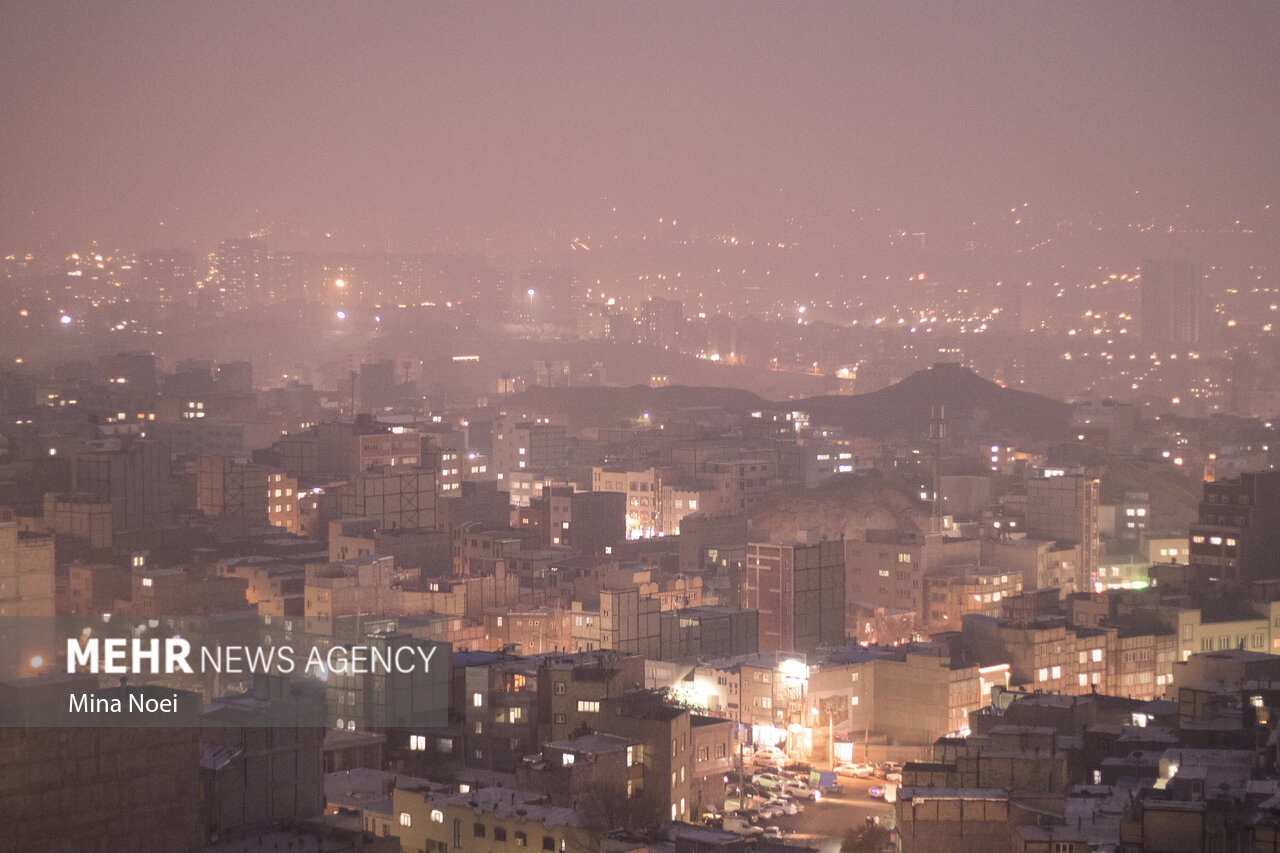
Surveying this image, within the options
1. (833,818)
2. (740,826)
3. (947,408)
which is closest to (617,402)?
(947,408)

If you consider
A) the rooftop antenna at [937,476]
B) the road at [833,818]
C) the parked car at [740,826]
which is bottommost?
the road at [833,818]

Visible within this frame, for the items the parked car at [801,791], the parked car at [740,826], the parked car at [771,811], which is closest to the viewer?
the parked car at [740,826]

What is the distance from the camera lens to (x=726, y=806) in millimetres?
13508

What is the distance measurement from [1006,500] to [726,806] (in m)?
16.4

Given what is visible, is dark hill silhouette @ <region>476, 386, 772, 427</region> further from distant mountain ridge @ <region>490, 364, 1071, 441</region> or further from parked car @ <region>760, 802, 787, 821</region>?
parked car @ <region>760, 802, 787, 821</region>

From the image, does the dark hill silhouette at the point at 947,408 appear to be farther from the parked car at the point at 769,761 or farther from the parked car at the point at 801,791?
the parked car at the point at 801,791

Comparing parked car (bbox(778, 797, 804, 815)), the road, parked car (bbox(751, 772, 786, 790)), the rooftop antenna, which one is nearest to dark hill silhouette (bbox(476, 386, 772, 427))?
the rooftop antenna

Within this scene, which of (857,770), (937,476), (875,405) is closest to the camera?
(857,770)

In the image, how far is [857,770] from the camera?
15.5 m

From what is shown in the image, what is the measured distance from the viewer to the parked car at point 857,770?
1534cm

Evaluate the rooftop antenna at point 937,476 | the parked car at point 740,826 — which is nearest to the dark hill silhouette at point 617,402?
the rooftop antenna at point 937,476

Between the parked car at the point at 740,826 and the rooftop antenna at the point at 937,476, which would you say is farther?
the rooftop antenna at the point at 937,476

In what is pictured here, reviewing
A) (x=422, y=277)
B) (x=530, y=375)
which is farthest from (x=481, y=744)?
(x=422, y=277)

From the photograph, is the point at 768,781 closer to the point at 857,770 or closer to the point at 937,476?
the point at 857,770
